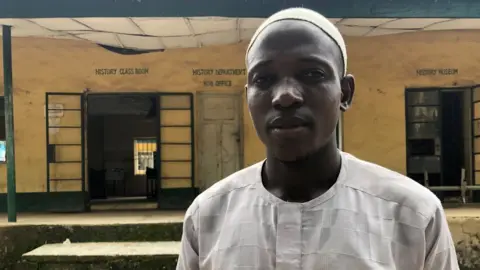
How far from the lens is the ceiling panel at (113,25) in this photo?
20.8 ft

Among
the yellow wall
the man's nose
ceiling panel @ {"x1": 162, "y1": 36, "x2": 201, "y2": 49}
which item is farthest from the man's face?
the yellow wall

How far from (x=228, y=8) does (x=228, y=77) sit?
7.49 ft

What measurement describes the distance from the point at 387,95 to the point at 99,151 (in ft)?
30.7

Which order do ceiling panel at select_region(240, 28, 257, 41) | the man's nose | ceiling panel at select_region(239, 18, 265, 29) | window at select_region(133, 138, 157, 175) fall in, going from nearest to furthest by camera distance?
the man's nose < ceiling panel at select_region(239, 18, 265, 29) < ceiling panel at select_region(240, 28, 257, 41) < window at select_region(133, 138, 157, 175)

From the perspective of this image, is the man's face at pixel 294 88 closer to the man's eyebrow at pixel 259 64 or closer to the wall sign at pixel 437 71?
the man's eyebrow at pixel 259 64

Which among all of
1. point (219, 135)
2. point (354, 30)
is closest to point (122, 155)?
point (219, 135)

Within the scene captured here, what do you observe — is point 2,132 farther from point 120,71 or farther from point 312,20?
point 312,20

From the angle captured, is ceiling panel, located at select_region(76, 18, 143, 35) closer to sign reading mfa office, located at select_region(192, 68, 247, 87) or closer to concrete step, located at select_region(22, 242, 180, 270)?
sign reading mfa office, located at select_region(192, 68, 247, 87)

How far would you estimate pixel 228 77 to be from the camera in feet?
26.8

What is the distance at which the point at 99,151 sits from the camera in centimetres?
1455

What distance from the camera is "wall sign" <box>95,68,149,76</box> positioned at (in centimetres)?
808

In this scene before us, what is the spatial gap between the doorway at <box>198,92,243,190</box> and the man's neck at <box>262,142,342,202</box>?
696cm

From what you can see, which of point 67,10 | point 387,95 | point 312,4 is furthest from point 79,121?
point 387,95

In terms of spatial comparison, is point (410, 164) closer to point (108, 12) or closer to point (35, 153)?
point (108, 12)
